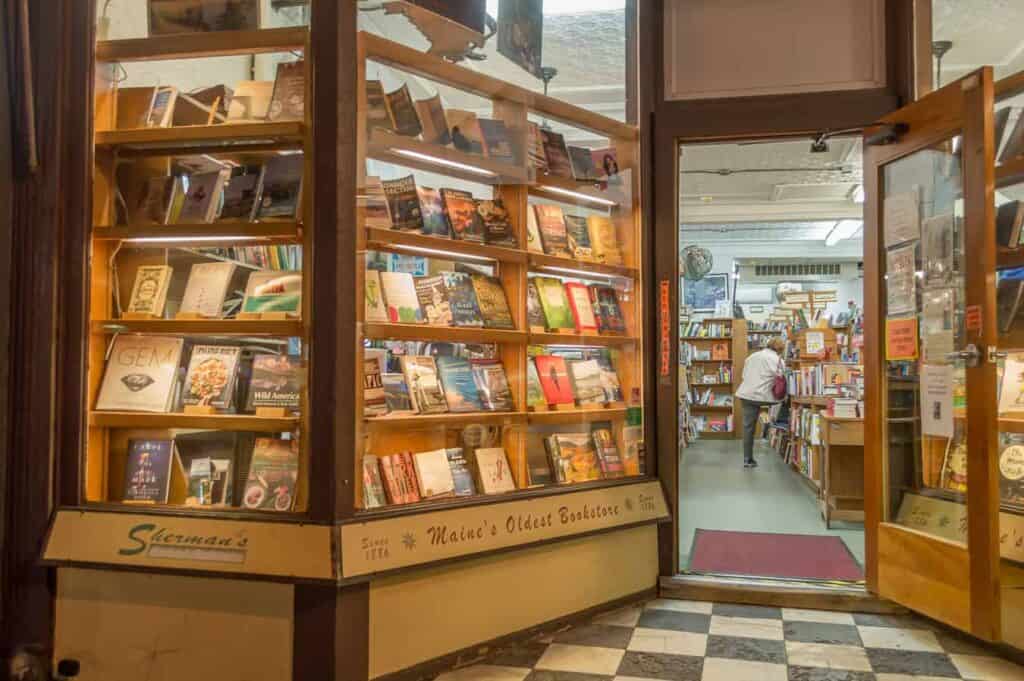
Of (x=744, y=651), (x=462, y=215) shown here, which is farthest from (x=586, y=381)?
(x=744, y=651)

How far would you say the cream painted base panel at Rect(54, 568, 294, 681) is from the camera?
259cm

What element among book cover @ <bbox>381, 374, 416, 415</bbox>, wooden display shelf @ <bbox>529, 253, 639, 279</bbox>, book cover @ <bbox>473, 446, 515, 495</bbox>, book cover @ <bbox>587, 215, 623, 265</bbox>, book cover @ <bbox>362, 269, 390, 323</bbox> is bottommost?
book cover @ <bbox>473, 446, 515, 495</bbox>

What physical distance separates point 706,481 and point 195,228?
5971 millimetres

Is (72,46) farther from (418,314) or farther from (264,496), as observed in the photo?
(264,496)

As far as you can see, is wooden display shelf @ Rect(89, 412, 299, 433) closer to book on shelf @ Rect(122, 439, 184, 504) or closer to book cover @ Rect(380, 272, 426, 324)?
book on shelf @ Rect(122, 439, 184, 504)

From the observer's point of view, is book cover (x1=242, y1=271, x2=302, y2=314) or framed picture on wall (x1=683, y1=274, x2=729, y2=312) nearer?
book cover (x1=242, y1=271, x2=302, y2=314)

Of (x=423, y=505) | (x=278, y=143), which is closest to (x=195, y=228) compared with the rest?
(x=278, y=143)

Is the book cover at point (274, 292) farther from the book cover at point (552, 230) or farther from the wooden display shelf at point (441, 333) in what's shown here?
the book cover at point (552, 230)

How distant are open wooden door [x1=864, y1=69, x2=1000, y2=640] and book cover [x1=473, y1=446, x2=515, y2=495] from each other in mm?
1761

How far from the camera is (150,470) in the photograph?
9.39 ft

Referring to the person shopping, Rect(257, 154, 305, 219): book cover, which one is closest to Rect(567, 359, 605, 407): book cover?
Rect(257, 154, 305, 219): book cover

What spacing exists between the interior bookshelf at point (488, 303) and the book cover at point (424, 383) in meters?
0.01

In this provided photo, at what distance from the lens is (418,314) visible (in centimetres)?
313

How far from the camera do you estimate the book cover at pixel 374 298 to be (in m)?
2.88
